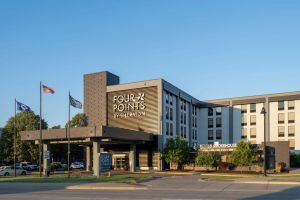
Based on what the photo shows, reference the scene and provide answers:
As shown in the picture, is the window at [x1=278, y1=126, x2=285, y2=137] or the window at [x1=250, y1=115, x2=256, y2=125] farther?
the window at [x1=250, y1=115, x2=256, y2=125]

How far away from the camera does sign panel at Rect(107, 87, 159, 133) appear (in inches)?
2475

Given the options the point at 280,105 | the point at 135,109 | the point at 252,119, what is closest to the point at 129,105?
the point at 135,109

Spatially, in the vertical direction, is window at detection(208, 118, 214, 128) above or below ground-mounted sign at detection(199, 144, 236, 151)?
above

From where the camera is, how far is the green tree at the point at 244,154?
53.2 metres

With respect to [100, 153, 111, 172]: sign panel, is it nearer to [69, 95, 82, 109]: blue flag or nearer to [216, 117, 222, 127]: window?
[69, 95, 82, 109]: blue flag

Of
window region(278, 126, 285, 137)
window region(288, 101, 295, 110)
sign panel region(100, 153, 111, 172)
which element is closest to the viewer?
sign panel region(100, 153, 111, 172)

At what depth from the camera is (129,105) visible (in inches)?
2554

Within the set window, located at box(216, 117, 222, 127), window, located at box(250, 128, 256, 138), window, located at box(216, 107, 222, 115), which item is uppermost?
window, located at box(216, 107, 222, 115)

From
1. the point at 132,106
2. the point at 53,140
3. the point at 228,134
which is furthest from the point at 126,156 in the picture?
the point at 228,134

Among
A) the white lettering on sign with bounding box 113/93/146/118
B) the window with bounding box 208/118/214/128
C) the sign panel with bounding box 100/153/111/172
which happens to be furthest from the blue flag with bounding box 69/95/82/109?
the window with bounding box 208/118/214/128

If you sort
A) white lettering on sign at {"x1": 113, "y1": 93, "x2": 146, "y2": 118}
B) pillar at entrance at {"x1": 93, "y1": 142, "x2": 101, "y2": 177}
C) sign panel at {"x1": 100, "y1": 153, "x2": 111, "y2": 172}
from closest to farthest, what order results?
sign panel at {"x1": 100, "y1": 153, "x2": 111, "y2": 172}, pillar at entrance at {"x1": 93, "y1": 142, "x2": 101, "y2": 177}, white lettering on sign at {"x1": 113, "y1": 93, "x2": 146, "y2": 118}

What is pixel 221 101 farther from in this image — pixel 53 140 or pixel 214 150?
pixel 53 140

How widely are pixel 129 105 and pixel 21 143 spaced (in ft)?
88.1

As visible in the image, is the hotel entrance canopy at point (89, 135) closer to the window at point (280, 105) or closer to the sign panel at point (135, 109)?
the sign panel at point (135, 109)
